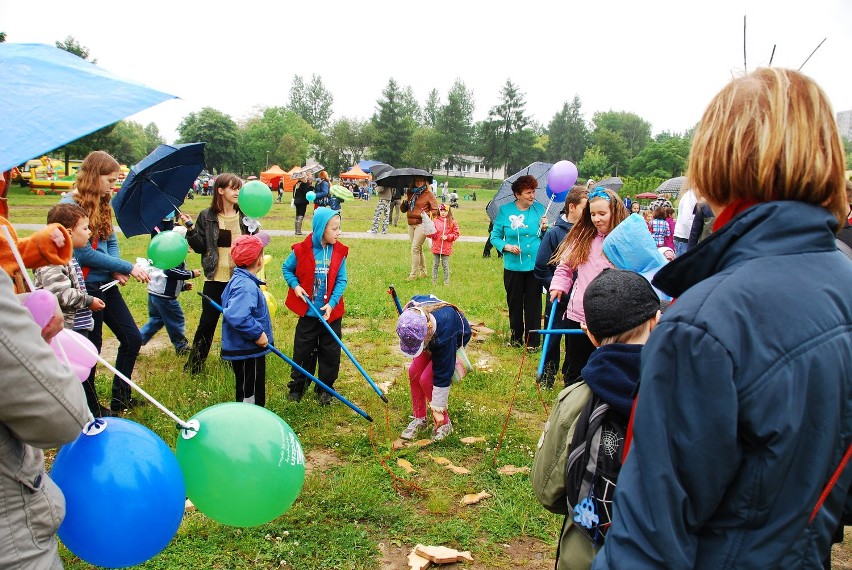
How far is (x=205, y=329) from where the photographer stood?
6227 mm

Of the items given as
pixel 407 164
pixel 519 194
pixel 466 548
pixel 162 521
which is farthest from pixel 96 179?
pixel 407 164

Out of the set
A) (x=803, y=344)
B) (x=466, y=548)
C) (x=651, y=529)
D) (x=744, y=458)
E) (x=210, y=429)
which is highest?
(x=803, y=344)

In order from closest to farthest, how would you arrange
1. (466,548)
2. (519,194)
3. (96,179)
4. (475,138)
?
(466,548) < (96,179) < (519,194) < (475,138)

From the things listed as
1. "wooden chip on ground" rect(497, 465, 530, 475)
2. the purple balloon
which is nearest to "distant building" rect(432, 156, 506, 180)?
the purple balloon

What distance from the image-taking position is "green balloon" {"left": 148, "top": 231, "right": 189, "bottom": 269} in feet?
18.2

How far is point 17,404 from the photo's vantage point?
164 cm

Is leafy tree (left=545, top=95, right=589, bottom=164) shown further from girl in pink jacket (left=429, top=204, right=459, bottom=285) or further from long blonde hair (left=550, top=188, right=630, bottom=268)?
long blonde hair (left=550, top=188, right=630, bottom=268)

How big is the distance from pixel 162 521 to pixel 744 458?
7.01 feet

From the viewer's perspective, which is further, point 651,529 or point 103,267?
point 103,267

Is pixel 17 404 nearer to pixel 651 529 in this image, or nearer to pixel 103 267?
pixel 651 529

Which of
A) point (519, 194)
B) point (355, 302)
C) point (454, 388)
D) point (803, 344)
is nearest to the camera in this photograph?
point (803, 344)

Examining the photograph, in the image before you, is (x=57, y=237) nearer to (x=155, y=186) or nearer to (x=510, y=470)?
(x=510, y=470)

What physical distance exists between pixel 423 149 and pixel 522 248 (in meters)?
78.7

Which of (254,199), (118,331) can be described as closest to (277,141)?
(254,199)
